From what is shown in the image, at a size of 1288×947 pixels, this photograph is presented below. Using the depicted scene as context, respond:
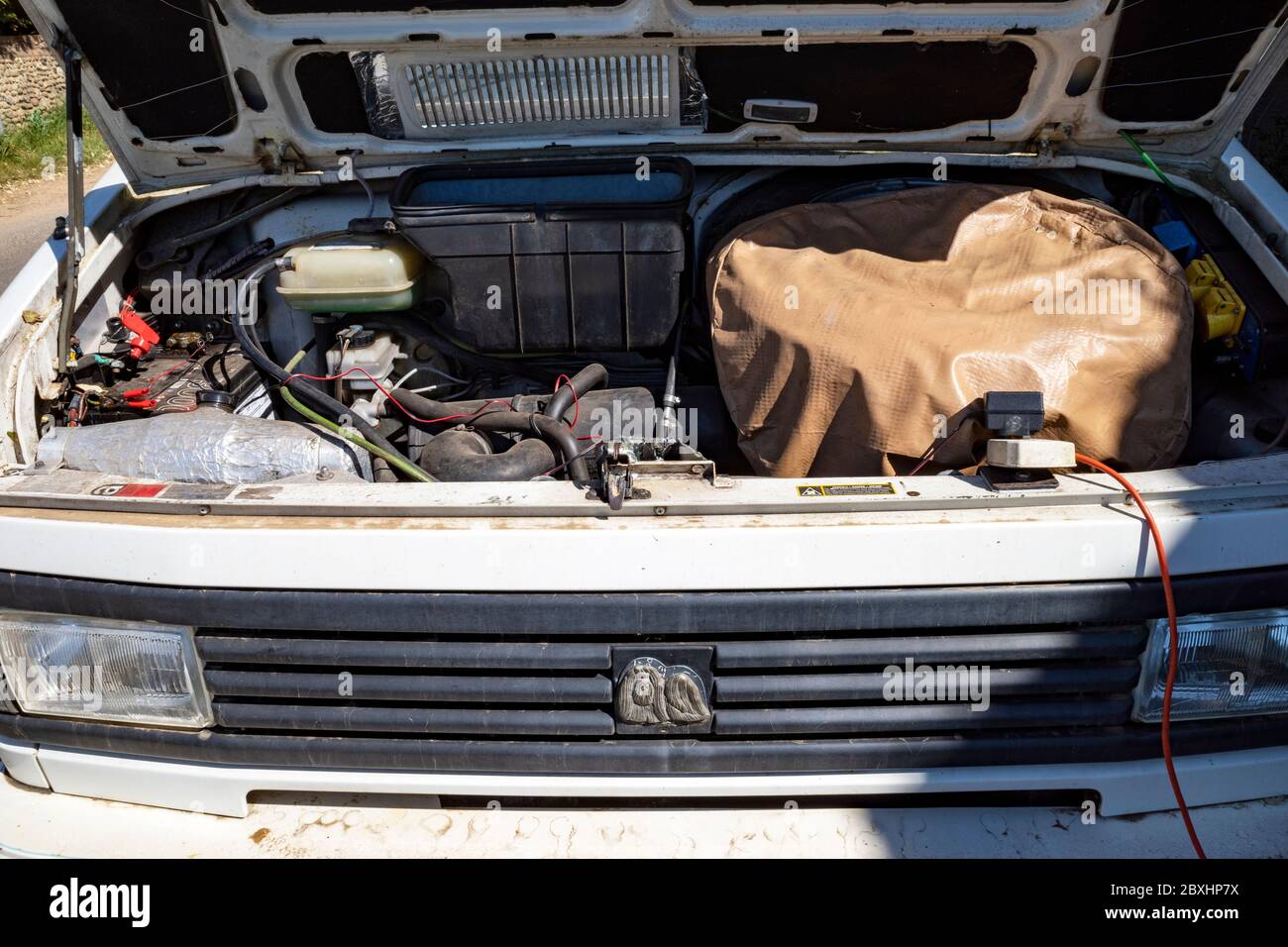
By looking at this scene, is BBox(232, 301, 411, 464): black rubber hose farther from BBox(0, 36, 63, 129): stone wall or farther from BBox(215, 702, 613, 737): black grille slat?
BBox(0, 36, 63, 129): stone wall

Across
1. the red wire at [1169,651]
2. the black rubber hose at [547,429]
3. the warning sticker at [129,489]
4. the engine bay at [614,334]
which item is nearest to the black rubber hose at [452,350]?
the engine bay at [614,334]

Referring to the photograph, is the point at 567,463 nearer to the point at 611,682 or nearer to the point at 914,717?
the point at 611,682

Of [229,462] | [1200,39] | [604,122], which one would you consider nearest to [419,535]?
[229,462]

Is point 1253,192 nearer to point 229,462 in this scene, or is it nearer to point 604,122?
point 604,122

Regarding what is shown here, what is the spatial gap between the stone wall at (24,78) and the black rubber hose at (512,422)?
11507 millimetres

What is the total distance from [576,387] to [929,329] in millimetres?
908

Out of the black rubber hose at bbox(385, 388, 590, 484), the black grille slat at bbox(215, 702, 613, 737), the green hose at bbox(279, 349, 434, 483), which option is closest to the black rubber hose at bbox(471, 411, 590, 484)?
the black rubber hose at bbox(385, 388, 590, 484)

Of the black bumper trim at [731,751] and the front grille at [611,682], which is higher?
the front grille at [611,682]

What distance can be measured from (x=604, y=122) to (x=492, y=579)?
1.68 metres

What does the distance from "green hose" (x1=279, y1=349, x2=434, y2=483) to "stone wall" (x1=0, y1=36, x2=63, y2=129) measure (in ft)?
37.0

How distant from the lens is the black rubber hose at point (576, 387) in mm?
2332

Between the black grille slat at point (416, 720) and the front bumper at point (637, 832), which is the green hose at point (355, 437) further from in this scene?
the front bumper at point (637, 832)

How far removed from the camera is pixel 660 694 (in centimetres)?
169

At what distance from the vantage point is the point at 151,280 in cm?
288
